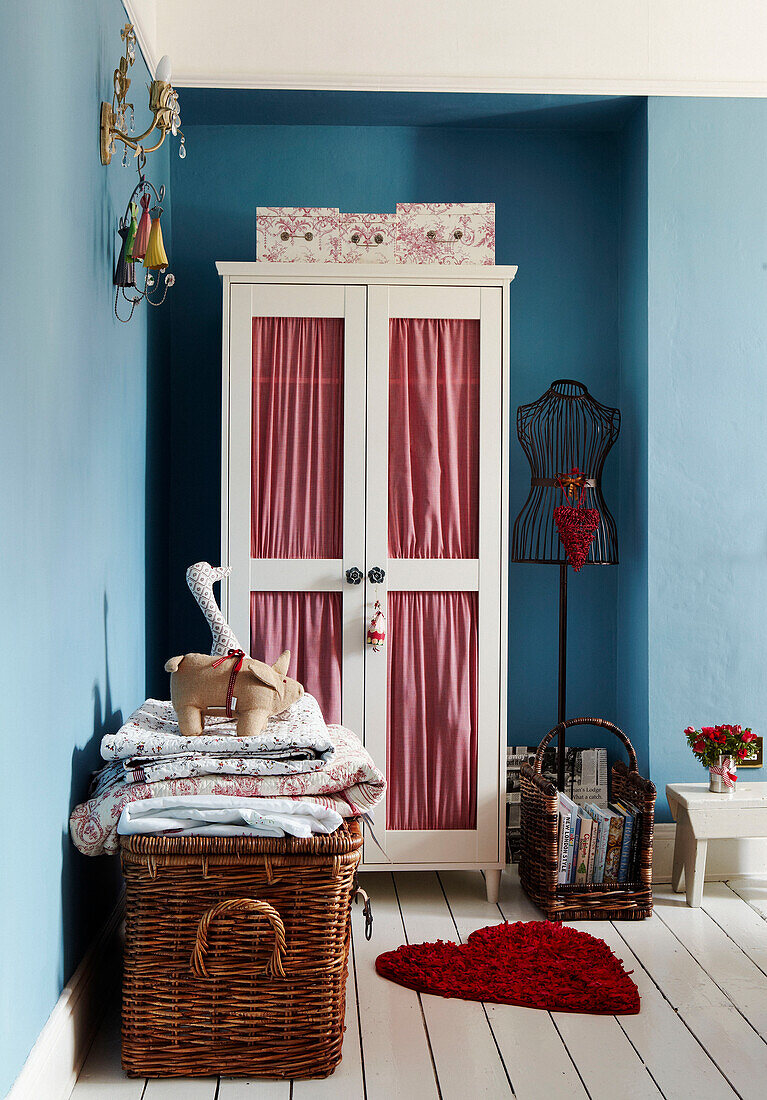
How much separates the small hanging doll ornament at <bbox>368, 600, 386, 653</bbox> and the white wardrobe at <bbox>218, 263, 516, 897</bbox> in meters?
0.02

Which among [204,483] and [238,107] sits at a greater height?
[238,107]

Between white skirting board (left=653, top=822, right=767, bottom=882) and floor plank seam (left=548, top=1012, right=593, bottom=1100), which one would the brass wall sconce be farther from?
white skirting board (left=653, top=822, right=767, bottom=882)

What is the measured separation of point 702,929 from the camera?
274 centimetres

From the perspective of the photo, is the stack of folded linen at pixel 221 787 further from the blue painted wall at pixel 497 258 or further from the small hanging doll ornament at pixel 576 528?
the blue painted wall at pixel 497 258

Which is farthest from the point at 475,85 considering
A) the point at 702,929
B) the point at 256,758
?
the point at 702,929

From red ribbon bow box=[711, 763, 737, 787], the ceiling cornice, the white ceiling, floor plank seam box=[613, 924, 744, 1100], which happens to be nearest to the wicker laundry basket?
floor plank seam box=[613, 924, 744, 1100]

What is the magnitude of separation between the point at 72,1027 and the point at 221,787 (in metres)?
0.53

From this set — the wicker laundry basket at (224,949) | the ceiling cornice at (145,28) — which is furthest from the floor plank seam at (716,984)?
the ceiling cornice at (145,28)

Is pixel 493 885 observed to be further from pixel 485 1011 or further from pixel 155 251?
pixel 155 251

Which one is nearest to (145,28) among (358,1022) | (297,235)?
(297,235)

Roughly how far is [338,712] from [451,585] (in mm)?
501

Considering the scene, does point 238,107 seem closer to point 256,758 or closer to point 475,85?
point 475,85

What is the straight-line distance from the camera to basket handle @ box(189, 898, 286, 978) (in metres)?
1.87

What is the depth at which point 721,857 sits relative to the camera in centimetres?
314
